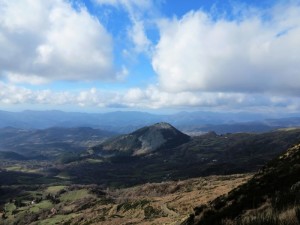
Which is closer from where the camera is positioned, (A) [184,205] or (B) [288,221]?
(B) [288,221]

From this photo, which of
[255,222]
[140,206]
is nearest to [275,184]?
[255,222]

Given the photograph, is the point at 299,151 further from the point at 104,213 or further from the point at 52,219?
the point at 52,219

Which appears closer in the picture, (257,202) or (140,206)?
(257,202)

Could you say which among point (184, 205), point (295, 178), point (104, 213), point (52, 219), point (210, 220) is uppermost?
point (295, 178)

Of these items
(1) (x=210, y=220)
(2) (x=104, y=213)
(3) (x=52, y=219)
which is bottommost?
(3) (x=52, y=219)

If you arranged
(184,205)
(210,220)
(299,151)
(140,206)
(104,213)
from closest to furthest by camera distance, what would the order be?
1. (210,220)
2. (299,151)
3. (184,205)
4. (140,206)
5. (104,213)

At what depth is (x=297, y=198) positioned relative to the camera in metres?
18.4

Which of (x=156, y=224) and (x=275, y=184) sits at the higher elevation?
(x=275, y=184)

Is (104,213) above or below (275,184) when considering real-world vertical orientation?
below

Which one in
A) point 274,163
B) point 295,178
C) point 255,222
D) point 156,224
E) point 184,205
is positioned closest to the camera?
point 255,222

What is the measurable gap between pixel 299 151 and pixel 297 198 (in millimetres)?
34563

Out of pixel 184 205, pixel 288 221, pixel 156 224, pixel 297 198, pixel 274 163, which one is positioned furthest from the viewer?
pixel 184 205

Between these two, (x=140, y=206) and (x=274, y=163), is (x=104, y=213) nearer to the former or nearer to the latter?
(x=140, y=206)

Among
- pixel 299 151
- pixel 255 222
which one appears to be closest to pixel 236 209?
pixel 255 222
